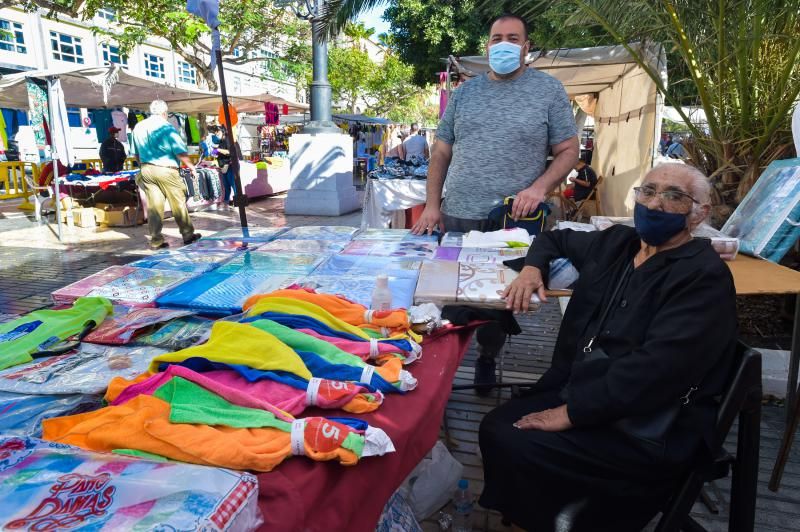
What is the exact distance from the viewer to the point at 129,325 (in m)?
2.00

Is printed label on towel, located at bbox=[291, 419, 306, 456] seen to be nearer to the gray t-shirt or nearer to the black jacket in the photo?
the black jacket

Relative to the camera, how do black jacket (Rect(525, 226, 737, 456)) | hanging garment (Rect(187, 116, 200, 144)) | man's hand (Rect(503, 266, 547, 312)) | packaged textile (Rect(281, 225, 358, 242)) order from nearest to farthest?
black jacket (Rect(525, 226, 737, 456)) < man's hand (Rect(503, 266, 547, 312)) < packaged textile (Rect(281, 225, 358, 242)) < hanging garment (Rect(187, 116, 200, 144))

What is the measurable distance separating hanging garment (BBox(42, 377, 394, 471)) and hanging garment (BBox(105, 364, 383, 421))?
0.03 m

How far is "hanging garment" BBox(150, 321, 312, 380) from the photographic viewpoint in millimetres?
1515

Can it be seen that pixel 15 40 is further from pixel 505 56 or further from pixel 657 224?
pixel 657 224

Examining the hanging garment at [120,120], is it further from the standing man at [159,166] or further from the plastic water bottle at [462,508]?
the plastic water bottle at [462,508]

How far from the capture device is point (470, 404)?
131 inches

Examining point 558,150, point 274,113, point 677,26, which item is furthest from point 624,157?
point 274,113

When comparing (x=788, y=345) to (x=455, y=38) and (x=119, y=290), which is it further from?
(x=455, y=38)

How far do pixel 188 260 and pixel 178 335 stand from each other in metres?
1.12

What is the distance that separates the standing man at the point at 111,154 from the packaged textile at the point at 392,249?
9.37 metres

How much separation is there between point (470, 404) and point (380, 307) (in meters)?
1.48

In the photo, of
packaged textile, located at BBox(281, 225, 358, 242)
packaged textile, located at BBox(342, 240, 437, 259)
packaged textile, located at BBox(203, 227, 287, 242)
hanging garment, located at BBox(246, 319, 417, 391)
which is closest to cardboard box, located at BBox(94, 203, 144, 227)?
packaged textile, located at BBox(203, 227, 287, 242)

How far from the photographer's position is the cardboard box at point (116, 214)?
9.32 metres
